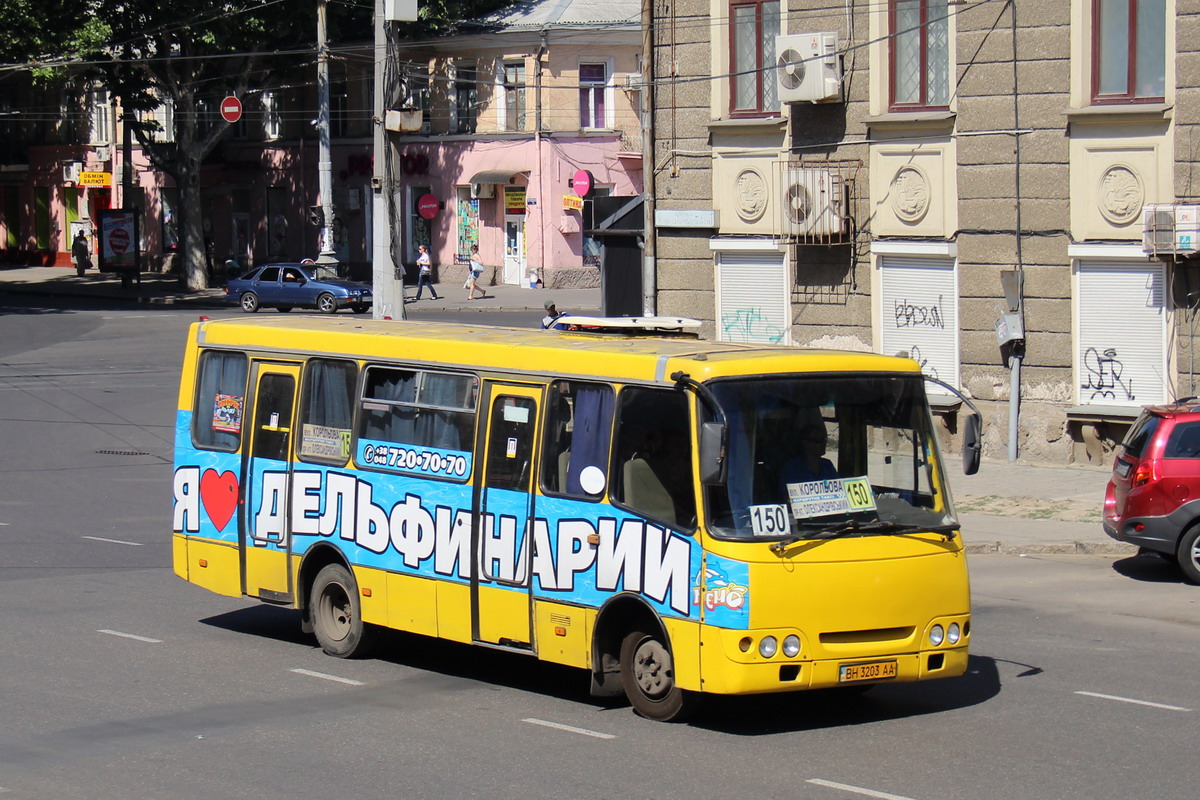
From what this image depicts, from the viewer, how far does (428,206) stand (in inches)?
2104

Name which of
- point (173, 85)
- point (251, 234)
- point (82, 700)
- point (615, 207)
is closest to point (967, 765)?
point (82, 700)

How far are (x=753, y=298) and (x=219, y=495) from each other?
12928 mm

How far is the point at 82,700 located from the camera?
386 inches

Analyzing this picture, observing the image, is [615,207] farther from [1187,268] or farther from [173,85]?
[173,85]

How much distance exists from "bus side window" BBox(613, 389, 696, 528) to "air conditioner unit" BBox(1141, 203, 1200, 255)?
11922 mm

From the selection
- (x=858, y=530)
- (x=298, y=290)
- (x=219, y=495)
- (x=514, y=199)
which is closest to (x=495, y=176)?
(x=514, y=199)

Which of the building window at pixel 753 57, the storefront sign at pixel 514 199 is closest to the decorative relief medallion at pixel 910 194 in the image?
the building window at pixel 753 57

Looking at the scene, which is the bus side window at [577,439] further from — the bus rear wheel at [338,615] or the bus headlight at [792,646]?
the bus rear wheel at [338,615]

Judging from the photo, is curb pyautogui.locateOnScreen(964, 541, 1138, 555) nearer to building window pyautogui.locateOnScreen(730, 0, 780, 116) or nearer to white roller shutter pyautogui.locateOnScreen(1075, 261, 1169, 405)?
white roller shutter pyautogui.locateOnScreen(1075, 261, 1169, 405)

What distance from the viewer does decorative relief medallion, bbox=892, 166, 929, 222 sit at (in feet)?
71.0

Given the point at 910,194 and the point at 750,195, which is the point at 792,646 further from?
the point at 750,195

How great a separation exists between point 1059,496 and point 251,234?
4819 centimetres

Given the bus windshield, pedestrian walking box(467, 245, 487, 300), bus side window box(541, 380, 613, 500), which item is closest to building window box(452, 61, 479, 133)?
pedestrian walking box(467, 245, 487, 300)

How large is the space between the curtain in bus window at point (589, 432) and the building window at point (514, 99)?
1681 inches
